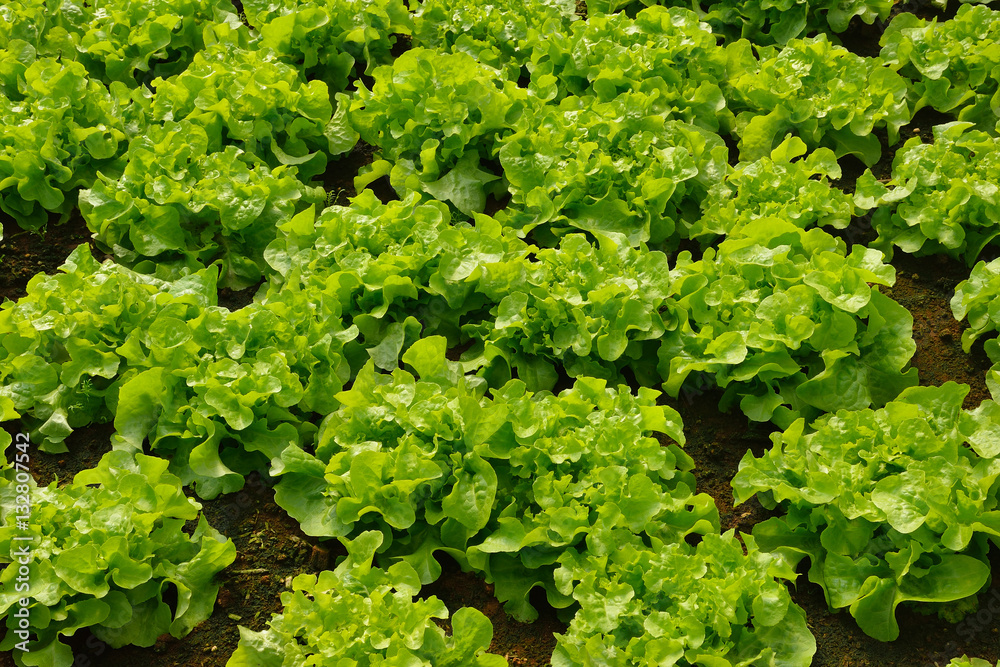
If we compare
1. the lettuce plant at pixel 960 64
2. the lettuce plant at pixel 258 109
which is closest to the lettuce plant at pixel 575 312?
the lettuce plant at pixel 258 109

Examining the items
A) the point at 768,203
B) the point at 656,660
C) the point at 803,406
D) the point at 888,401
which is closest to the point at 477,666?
the point at 656,660

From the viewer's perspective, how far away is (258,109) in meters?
6.51

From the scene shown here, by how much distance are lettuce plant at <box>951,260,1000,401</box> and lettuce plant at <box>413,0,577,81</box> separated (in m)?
3.42

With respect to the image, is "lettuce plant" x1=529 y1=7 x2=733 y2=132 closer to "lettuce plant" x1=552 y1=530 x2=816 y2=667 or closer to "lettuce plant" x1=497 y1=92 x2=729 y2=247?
"lettuce plant" x1=497 y1=92 x2=729 y2=247

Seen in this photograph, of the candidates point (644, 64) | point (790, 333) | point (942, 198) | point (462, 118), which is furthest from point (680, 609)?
point (644, 64)

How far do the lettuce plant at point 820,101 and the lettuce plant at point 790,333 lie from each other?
151 centimetres

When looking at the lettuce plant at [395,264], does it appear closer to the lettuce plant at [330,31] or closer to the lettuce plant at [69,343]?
the lettuce plant at [69,343]

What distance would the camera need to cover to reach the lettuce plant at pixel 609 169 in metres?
6.01

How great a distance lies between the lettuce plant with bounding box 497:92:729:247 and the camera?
6012 millimetres

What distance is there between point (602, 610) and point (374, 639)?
3.43 feet

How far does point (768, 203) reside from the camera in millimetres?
5879

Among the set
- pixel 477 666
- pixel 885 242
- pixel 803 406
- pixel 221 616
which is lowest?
pixel 221 616

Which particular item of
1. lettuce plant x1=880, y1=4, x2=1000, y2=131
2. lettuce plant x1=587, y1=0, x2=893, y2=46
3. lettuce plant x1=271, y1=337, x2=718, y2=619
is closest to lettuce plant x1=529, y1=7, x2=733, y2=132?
lettuce plant x1=587, y1=0, x2=893, y2=46

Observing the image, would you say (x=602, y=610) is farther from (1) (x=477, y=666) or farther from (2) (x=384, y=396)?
(2) (x=384, y=396)
